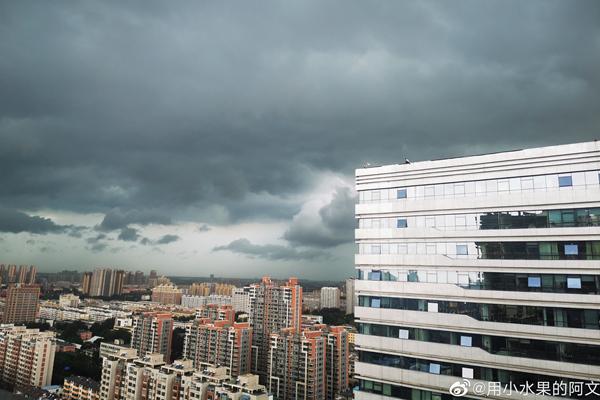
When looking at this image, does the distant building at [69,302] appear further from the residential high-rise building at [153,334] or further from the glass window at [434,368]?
the glass window at [434,368]

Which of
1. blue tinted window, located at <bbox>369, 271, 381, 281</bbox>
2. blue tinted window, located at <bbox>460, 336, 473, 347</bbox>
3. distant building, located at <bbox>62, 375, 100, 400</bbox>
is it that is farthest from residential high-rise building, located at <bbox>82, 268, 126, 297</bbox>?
blue tinted window, located at <bbox>460, 336, 473, 347</bbox>

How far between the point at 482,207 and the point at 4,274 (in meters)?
169

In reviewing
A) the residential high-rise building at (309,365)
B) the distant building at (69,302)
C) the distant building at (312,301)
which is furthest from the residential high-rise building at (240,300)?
the residential high-rise building at (309,365)

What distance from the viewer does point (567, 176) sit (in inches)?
539

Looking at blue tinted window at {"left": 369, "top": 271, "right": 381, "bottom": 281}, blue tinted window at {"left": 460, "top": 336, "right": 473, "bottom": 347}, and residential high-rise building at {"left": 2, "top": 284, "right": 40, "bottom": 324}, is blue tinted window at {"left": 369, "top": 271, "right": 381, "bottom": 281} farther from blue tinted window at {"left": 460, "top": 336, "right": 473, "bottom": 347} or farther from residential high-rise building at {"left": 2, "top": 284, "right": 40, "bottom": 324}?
residential high-rise building at {"left": 2, "top": 284, "right": 40, "bottom": 324}

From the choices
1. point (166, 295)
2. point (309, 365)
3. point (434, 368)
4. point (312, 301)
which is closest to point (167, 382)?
point (309, 365)

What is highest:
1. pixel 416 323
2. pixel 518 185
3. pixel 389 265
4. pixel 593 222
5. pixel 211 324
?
pixel 518 185

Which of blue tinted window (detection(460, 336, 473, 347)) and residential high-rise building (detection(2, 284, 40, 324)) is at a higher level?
blue tinted window (detection(460, 336, 473, 347))

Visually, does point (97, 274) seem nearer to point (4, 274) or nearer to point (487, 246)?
point (4, 274)

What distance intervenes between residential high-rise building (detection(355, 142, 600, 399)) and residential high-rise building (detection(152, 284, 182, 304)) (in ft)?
466

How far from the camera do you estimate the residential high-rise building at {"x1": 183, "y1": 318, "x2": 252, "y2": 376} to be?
51812mm

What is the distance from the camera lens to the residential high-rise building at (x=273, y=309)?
211 feet

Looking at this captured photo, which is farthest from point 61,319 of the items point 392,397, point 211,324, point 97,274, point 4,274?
point 392,397

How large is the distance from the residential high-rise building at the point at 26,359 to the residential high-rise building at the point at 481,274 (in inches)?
1915
